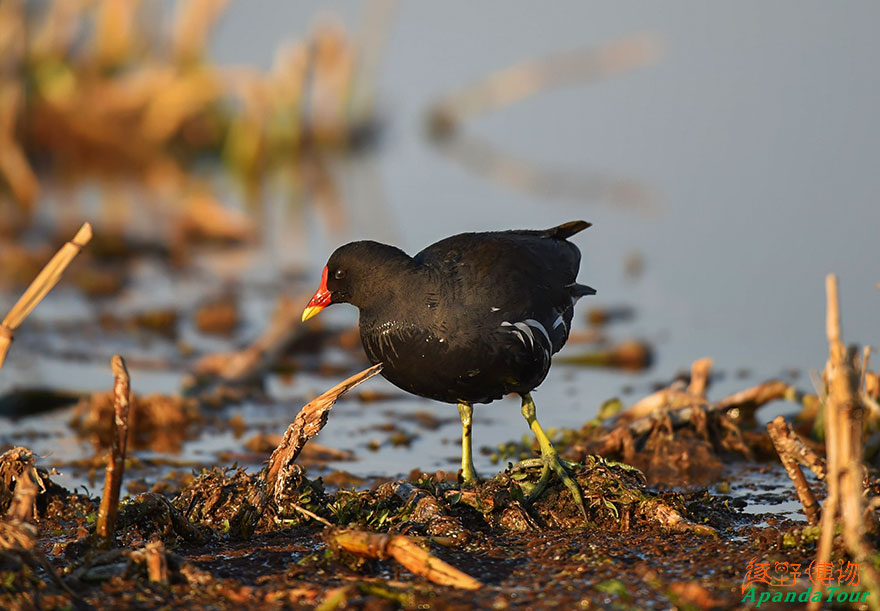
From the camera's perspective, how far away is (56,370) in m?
8.05

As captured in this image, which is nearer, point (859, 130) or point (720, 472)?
point (720, 472)

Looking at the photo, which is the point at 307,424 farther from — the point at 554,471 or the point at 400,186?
the point at 400,186

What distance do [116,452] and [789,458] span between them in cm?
205

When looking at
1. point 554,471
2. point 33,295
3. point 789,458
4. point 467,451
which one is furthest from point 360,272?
point 789,458

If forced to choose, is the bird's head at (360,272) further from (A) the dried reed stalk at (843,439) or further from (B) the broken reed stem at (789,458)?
(A) the dried reed stalk at (843,439)

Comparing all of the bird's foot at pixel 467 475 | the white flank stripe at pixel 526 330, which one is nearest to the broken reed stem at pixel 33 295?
the white flank stripe at pixel 526 330

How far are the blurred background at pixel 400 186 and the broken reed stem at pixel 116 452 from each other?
6.79 feet

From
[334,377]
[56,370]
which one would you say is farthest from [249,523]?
[56,370]

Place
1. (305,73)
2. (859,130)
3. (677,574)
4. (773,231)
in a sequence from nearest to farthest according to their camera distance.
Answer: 1. (677,574)
2. (773,231)
3. (859,130)
4. (305,73)

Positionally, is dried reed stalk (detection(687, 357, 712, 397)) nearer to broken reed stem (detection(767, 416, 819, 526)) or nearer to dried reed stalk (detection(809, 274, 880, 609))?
broken reed stem (detection(767, 416, 819, 526))

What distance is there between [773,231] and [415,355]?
7.12 metres

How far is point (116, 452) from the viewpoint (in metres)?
3.76

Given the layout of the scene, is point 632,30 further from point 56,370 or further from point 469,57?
point 56,370

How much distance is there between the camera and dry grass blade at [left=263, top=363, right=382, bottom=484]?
428cm
